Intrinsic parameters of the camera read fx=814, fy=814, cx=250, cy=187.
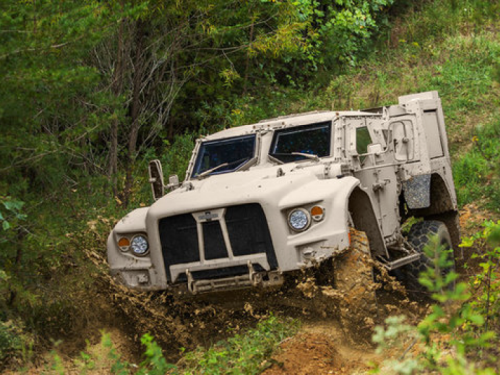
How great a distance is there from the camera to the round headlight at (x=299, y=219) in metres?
6.82

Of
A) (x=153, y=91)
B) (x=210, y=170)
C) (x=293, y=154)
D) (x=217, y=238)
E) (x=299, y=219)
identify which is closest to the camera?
(x=299, y=219)

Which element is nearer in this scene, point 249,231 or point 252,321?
point 249,231

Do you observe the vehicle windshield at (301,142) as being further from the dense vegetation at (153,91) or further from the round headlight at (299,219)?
the dense vegetation at (153,91)

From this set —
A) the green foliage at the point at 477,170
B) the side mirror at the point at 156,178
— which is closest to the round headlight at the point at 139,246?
the side mirror at the point at 156,178

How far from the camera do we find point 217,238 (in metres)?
7.02

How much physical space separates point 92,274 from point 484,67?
41.9 ft

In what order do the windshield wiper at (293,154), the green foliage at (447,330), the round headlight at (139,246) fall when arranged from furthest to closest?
the windshield wiper at (293,154) < the round headlight at (139,246) < the green foliage at (447,330)

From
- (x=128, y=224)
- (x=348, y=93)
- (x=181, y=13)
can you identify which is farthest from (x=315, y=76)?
(x=128, y=224)

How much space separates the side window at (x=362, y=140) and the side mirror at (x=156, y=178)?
6.83 feet

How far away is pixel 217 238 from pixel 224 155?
1.83m

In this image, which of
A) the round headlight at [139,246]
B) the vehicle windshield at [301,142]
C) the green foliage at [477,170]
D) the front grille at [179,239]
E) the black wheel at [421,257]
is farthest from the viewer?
the green foliage at [477,170]

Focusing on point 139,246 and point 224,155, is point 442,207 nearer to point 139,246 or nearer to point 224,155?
point 224,155

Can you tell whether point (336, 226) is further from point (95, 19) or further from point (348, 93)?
point (348, 93)

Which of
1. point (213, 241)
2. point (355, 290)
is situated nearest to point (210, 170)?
point (213, 241)
